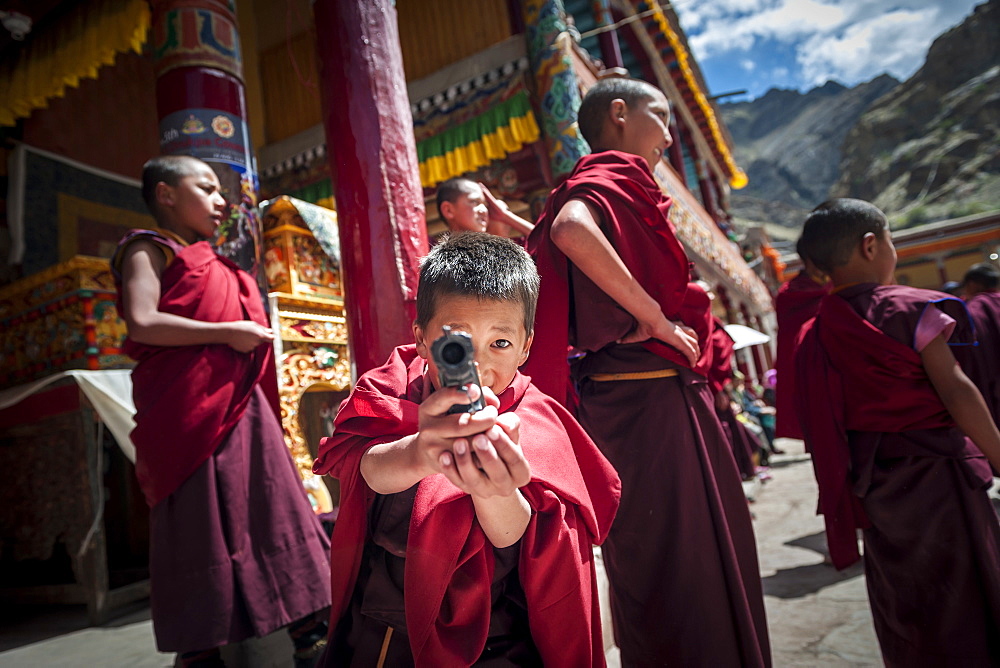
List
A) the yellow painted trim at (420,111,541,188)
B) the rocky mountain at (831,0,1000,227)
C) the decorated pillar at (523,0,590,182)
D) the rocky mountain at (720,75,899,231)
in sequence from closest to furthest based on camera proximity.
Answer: the decorated pillar at (523,0,590,182), the yellow painted trim at (420,111,541,188), the rocky mountain at (831,0,1000,227), the rocky mountain at (720,75,899,231)

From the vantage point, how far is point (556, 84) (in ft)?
13.0

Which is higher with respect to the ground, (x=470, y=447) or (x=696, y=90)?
(x=696, y=90)

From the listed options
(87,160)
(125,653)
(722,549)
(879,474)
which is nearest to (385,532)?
(722,549)

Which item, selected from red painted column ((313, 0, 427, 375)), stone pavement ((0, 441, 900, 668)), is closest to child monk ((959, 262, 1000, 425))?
stone pavement ((0, 441, 900, 668))

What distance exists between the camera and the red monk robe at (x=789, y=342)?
1.88 m

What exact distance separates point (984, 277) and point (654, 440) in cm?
332

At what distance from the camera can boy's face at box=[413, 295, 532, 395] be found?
873 mm

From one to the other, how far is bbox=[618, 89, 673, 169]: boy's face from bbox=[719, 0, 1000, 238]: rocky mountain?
3551 cm

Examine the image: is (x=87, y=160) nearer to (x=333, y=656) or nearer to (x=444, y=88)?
(x=444, y=88)

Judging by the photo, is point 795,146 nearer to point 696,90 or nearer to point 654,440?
point 696,90

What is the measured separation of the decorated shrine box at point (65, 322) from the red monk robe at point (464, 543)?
292cm

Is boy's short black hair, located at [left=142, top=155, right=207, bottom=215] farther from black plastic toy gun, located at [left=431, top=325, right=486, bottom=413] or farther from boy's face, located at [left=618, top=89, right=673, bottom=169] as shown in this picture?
black plastic toy gun, located at [left=431, top=325, right=486, bottom=413]

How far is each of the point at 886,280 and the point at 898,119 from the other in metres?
51.6

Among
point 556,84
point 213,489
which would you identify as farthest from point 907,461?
point 556,84
